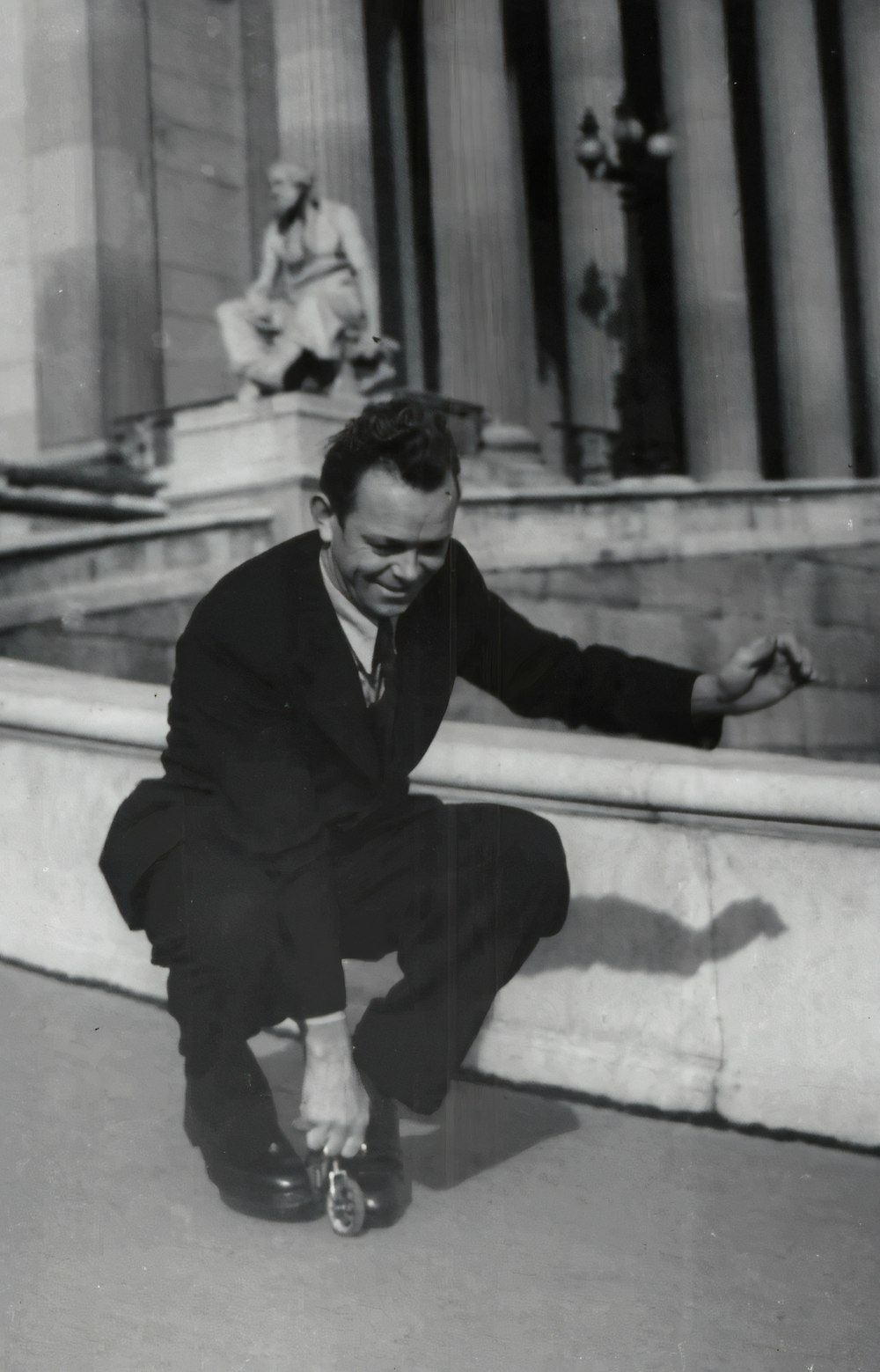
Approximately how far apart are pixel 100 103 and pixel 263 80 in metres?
3.06

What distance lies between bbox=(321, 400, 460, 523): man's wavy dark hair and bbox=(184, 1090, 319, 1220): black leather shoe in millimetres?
1268

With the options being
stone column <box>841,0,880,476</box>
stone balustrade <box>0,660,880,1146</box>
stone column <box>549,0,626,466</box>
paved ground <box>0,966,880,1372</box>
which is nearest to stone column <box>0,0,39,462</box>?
stone column <box>549,0,626,466</box>

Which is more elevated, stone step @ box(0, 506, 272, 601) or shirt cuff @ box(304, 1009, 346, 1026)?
stone step @ box(0, 506, 272, 601)

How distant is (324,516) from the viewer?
3.01m

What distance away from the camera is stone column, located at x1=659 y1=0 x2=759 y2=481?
53.0 ft

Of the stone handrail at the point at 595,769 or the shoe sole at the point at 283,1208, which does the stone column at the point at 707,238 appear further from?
the shoe sole at the point at 283,1208

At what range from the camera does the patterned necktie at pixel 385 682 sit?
309cm

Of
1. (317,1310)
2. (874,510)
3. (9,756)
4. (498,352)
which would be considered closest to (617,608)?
(874,510)

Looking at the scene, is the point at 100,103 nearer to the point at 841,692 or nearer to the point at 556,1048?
the point at 841,692

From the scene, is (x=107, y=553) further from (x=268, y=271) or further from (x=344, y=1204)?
(x=344, y=1204)

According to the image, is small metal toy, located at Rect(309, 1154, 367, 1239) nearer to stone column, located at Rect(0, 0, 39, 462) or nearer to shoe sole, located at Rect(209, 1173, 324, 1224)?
shoe sole, located at Rect(209, 1173, 324, 1224)

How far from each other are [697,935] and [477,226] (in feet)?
43.4

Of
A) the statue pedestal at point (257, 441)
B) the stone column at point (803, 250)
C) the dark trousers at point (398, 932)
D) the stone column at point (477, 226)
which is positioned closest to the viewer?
the dark trousers at point (398, 932)

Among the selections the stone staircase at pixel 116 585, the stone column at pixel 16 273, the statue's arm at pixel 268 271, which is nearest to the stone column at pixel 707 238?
the statue's arm at pixel 268 271
